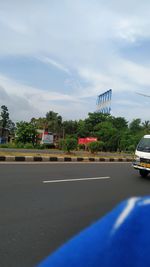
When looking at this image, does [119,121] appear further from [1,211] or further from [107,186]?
[1,211]

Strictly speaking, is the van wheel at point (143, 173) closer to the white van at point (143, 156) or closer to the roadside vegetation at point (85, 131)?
the white van at point (143, 156)

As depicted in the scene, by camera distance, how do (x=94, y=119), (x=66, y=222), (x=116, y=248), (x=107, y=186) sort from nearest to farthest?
(x=116, y=248), (x=66, y=222), (x=107, y=186), (x=94, y=119)

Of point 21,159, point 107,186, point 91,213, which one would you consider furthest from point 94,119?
point 91,213

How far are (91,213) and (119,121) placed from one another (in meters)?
52.9

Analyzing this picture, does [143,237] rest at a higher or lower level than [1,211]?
higher

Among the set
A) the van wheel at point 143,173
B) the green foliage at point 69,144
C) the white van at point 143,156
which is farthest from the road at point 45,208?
the green foliage at point 69,144

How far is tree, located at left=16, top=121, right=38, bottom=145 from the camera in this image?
37750 millimetres

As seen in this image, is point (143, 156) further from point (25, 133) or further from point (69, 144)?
point (25, 133)

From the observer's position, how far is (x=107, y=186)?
9750mm

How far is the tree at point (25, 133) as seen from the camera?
37750 mm

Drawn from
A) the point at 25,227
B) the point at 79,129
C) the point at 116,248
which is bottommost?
the point at 25,227

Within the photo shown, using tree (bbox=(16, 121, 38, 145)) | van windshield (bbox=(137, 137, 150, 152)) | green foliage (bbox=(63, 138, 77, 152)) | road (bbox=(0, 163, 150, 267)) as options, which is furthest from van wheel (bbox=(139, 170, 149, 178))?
tree (bbox=(16, 121, 38, 145))

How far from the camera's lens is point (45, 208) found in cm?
633

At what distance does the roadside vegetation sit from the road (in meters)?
12.5
